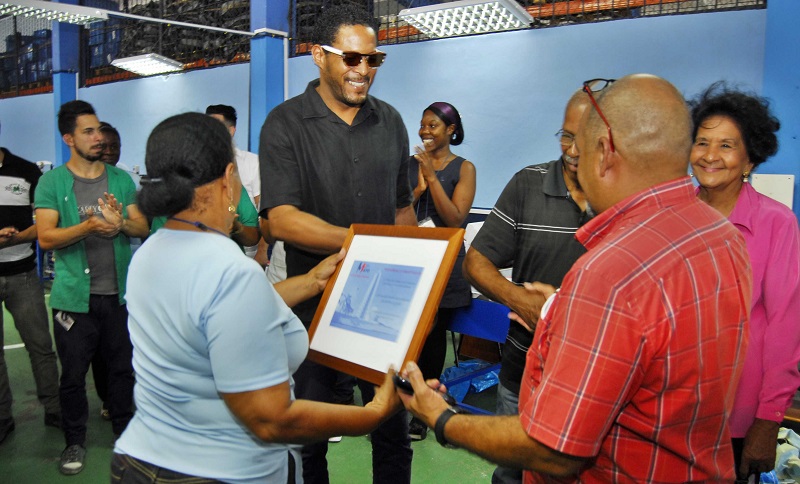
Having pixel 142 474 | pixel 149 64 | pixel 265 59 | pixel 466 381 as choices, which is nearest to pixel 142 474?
pixel 142 474

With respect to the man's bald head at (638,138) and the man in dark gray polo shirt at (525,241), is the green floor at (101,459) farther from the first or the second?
the man's bald head at (638,138)

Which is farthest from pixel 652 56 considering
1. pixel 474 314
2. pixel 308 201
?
pixel 308 201

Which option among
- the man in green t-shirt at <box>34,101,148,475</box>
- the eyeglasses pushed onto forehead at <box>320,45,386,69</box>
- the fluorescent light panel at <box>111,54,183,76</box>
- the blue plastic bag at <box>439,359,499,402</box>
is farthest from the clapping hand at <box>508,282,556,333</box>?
the fluorescent light panel at <box>111,54,183,76</box>

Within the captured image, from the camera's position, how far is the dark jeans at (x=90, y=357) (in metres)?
4.01

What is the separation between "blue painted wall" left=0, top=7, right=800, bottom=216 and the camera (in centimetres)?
561

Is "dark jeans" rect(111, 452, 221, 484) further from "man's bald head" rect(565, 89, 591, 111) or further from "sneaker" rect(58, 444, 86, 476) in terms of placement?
"sneaker" rect(58, 444, 86, 476)

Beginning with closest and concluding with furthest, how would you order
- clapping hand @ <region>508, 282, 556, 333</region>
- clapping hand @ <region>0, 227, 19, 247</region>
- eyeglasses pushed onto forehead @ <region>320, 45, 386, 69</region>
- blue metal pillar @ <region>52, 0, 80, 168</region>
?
clapping hand @ <region>508, 282, 556, 333</region>
eyeglasses pushed onto forehead @ <region>320, 45, 386, 69</region>
clapping hand @ <region>0, 227, 19, 247</region>
blue metal pillar @ <region>52, 0, 80, 168</region>

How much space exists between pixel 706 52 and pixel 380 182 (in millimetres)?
4566

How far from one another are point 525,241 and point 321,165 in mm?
863

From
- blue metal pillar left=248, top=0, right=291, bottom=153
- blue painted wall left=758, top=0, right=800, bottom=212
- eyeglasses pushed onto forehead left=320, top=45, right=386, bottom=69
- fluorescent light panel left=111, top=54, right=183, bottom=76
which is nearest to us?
eyeglasses pushed onto forehead left=320, top=45, right=386, bottom=69

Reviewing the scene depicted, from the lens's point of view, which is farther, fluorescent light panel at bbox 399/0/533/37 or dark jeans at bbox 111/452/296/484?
fluorescent light panel at bbox 399/0/533/37

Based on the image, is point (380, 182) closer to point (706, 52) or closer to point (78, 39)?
point (706, 52)

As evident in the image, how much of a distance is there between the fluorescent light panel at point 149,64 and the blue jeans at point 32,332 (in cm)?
606

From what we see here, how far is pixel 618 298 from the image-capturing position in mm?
1190
